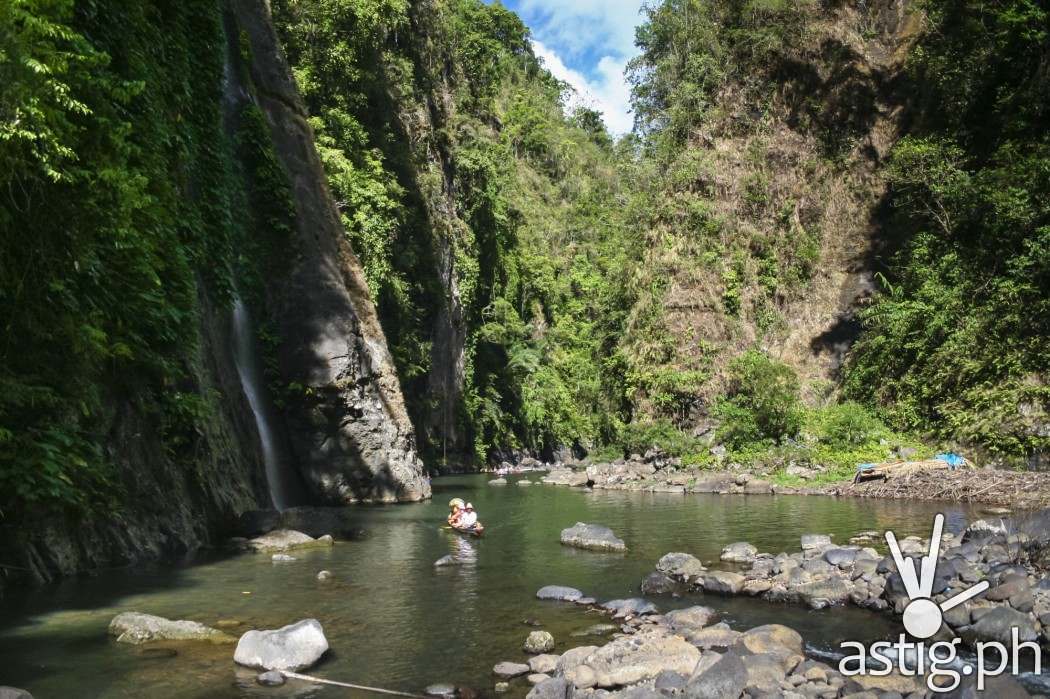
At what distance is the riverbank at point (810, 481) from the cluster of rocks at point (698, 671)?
535 inches

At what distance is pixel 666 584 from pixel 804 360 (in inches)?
1022

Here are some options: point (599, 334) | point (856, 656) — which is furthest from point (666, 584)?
point (599, 334)

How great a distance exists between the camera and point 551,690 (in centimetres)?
677

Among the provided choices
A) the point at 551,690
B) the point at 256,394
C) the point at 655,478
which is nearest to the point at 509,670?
the point at 551,690

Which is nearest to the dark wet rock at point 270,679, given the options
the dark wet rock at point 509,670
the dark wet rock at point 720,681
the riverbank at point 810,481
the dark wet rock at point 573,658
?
the dark wet rock at point 509,670

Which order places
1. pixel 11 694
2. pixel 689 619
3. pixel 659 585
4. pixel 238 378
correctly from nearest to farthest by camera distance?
pixel 11 694 → pixel 689 619 → pixel 659 585 → pixel 238 378

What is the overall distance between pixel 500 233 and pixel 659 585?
4001cm

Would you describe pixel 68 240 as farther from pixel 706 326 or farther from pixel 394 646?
pixel 706 326

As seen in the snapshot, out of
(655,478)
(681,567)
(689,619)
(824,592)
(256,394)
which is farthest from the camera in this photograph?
(655,478)

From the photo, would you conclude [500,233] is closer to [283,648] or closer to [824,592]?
[824,592]

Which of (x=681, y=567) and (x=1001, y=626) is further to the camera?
(x=681, y=567)

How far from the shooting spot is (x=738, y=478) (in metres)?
27.1

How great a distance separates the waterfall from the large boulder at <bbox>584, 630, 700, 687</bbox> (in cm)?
1473

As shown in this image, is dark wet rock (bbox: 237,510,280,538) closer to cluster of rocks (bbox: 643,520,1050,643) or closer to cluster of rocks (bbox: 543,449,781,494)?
cluster of rocks (bbox: 643,520,1050,643)
